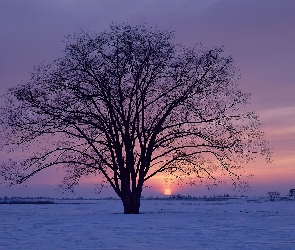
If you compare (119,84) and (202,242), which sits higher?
(119,84)

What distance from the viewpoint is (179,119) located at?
33.8 metres

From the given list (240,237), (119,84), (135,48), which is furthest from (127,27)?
(240,237)

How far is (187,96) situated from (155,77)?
2394 mm

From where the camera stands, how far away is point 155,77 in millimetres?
33375

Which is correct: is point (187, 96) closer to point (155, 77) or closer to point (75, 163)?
point (155, 77)

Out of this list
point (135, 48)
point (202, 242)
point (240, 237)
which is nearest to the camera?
point (202, 242)

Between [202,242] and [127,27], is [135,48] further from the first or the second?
[202,242]

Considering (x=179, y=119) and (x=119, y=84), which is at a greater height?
(x=119, y=84)

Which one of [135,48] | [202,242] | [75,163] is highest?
[135,48]

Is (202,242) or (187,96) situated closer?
(202,242)

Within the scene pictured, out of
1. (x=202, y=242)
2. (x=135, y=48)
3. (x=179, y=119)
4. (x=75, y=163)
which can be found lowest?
(x=202, y=242)

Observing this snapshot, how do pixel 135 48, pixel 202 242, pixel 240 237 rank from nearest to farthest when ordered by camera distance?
pixel 202 242, pixel 240 237, pixel 135 48

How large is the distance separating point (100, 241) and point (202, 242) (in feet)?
10.0

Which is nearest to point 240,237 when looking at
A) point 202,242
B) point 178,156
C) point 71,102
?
point 202,242
